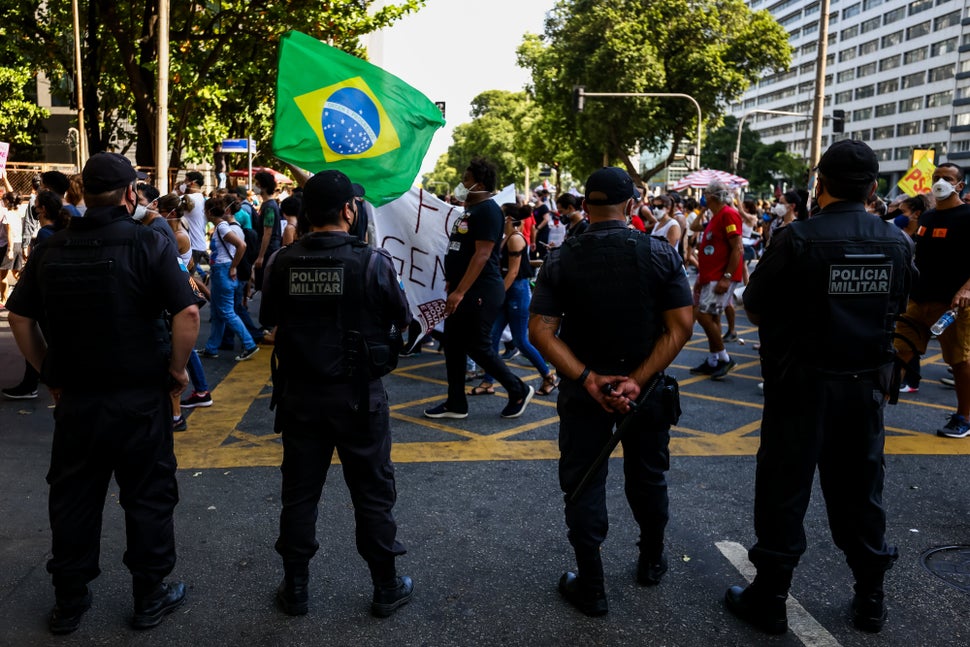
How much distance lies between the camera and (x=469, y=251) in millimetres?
5809

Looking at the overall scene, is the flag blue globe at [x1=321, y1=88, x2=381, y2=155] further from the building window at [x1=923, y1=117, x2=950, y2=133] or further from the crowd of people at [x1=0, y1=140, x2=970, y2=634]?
the building window at [x1=923, y1=117, x2=950, y2=133]

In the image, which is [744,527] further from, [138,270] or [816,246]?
[138,270]

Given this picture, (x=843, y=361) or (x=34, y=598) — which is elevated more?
(x=843, y=361)

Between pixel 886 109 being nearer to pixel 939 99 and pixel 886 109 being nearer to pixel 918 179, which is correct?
pixel 939 99

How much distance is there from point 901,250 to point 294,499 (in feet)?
8.13

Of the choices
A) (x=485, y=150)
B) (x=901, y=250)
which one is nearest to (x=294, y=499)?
(x=901, y=250)

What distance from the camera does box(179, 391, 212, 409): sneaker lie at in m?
6.50

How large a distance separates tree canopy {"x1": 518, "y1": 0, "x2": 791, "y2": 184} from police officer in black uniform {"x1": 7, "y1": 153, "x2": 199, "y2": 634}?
117 feet

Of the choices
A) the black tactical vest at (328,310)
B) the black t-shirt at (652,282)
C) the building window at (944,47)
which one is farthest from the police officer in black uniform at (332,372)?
the building window at (944,47)

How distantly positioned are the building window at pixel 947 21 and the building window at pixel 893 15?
15.9ft

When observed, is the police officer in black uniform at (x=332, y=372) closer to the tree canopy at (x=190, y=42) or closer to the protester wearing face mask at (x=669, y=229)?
the protester wearing face mask at (x=669, y=229)

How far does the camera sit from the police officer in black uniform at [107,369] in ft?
10.0

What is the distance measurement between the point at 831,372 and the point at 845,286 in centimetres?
32

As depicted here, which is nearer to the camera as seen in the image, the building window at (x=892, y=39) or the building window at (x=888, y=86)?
the building window at (x=892, y=39)
